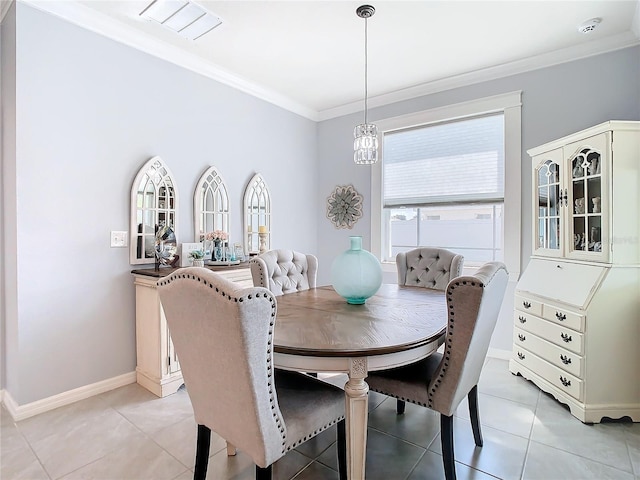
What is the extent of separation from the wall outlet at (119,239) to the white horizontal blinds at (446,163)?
8.77 ft

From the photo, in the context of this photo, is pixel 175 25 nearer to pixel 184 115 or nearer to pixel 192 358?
pixel 184 115

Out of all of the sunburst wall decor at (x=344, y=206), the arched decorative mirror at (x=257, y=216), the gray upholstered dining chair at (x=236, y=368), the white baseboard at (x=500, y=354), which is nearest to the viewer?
the gray upholstered dining chair at (x=236, y=368)

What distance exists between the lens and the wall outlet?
105 inches

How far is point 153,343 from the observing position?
263 centimetres

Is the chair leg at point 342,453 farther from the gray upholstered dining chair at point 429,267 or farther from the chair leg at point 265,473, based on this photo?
the gray upholstered dining chair at point 429,267

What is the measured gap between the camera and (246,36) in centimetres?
281

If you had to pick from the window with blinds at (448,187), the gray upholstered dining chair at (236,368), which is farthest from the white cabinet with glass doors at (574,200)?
the gray upholstered dining chair at (236,368)

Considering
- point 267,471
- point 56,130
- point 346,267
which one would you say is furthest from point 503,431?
point 56,130

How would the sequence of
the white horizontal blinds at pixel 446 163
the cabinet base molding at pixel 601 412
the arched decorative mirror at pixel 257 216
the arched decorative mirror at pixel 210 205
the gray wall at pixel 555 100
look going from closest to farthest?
the cabinet base molding at pixel 601 412
the gray wall at pixel 555 100
the arched decorative mirror at pixel 210 205
the white horizontal blinds at pixel 446 163
the arched decorative mirror at pixel 257 216

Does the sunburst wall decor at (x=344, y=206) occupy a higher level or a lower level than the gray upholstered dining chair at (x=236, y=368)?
→ higher

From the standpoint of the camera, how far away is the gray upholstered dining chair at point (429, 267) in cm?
277

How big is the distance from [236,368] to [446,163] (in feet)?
10.6

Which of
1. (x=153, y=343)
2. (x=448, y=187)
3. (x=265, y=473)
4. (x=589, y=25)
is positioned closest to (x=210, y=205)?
(x=153, y=343)

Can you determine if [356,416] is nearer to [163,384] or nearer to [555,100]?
[163,384]
